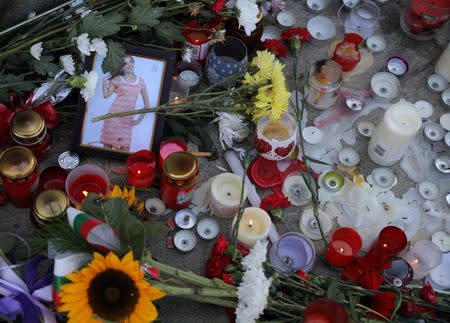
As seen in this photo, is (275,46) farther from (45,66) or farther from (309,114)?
(45,66)

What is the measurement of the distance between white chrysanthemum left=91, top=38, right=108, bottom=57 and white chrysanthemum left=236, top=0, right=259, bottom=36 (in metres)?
0.31

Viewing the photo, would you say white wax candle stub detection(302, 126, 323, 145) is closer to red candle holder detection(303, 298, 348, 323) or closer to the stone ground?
the stone ground

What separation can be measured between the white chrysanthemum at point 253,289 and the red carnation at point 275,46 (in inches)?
25.2

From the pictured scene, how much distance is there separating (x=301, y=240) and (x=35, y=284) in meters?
0.51

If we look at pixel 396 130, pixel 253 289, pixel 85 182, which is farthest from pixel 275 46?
pixel 253 289

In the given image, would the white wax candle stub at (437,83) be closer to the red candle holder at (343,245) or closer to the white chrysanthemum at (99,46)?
the red candle holder at (343,245)

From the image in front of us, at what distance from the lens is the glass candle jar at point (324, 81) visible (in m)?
1.21

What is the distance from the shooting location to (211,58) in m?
1.19

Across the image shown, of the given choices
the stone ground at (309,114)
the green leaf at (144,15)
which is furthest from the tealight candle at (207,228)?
the green leaf at (144,15)

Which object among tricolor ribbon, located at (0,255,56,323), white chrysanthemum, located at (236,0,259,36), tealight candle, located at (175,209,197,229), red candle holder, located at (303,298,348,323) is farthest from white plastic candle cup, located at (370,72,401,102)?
tricolor ribbon, located at (0,255,56,323)

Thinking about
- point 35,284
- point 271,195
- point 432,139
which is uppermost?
point 432,139

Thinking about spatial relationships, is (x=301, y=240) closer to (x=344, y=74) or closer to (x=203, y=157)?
(x=203, y=157)

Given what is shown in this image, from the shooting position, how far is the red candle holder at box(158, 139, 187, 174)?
3.61 ft

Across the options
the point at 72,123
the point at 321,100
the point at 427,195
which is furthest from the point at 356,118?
the point at 72,123
